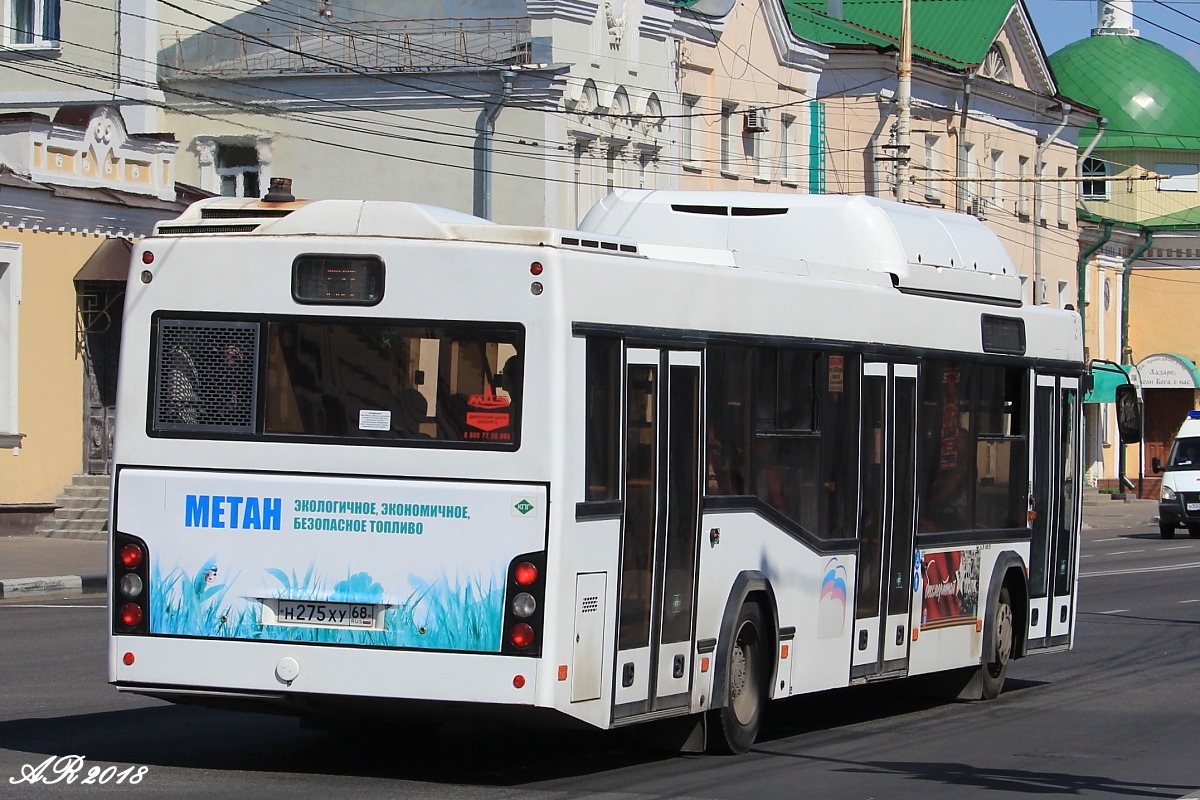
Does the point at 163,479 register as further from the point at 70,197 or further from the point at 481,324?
the point at 70,197

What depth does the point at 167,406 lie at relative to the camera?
9625 millimetres

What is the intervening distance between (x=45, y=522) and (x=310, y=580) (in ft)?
62.6

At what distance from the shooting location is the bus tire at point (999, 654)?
1403cm

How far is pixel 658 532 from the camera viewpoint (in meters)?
9.90

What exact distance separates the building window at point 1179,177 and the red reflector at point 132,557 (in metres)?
58.7

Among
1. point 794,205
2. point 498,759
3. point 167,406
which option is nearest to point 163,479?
point 167,406

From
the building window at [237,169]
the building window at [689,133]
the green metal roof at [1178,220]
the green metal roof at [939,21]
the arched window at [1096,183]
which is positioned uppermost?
the green metal roof at [939,21]

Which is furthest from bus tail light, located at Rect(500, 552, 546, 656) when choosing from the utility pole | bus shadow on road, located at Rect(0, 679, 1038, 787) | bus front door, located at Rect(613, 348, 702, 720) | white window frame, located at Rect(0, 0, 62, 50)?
white window frame, located at Rect(0, 0, 62, 50)

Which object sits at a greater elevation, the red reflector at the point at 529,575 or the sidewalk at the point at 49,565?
the red reflector at the point at 529,575

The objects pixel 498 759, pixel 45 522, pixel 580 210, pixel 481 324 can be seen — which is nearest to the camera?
pixel 481 324

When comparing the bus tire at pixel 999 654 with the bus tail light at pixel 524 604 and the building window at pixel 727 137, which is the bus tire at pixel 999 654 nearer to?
the bus tail light at pixel 524 604

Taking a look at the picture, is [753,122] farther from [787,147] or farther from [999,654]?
[999,654]

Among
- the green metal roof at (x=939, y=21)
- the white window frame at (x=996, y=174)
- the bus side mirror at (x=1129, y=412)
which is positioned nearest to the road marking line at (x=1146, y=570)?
the bus side mirror at (x=1129, y=412)

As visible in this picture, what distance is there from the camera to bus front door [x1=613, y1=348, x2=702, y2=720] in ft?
31.8
